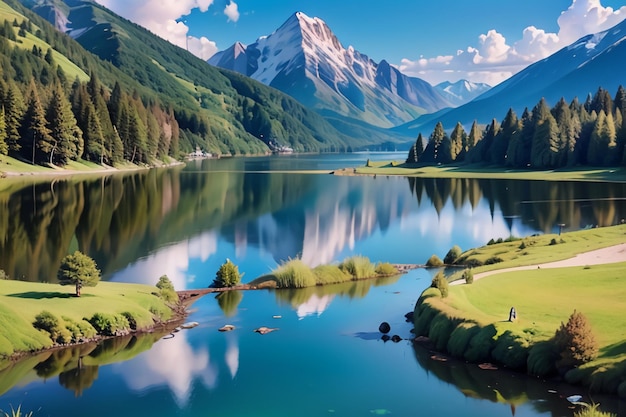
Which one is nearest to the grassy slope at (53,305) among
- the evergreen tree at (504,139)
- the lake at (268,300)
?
the lake at (268,300)

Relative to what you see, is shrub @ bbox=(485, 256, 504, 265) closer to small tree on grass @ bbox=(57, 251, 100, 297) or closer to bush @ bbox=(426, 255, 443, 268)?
bush @ bbox=(426, 255, 443, 268)

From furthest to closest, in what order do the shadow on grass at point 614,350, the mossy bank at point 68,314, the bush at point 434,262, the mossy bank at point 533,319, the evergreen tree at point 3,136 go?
the evergreen tree at point 3,136 < the bush at point 434,262 < the mossy bank at point 68,314 < the mossy bank at point 533,319 < the shadow on grass at point 614,350

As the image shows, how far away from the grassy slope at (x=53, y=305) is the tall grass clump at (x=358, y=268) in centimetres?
1751

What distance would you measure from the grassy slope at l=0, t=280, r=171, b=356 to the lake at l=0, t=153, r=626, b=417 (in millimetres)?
1587

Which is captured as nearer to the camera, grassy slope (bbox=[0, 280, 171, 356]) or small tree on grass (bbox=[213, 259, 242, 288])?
grassy slope (bbox=[0, 280, 171, 356])

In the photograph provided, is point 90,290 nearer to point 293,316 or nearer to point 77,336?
point 77,336

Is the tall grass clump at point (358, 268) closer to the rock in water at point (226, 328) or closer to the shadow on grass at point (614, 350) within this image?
the rock in water at point (226, 328)

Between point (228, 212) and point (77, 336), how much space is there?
208 feet

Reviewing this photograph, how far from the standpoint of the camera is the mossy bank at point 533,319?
86.7 ft

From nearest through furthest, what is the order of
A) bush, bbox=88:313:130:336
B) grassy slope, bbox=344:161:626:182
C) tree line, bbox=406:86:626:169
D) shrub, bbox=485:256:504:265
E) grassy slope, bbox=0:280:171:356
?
grassy slope, bbox=0:280:171:356 < bush, bbox=88:313:130:336 < shrub, bbox=485:256:504:265 < grassy slope, bbox=344:161:626:182 < tree line, bbox=406:86:626:169

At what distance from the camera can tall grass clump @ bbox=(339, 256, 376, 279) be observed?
53.0 meters

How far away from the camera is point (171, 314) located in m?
40.0

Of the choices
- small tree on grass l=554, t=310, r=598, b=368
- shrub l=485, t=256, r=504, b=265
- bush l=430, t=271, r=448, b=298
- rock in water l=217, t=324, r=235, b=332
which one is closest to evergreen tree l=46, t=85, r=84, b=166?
shrub l=485, t=256, r=504, b=265

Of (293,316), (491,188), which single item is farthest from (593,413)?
(491,188)
